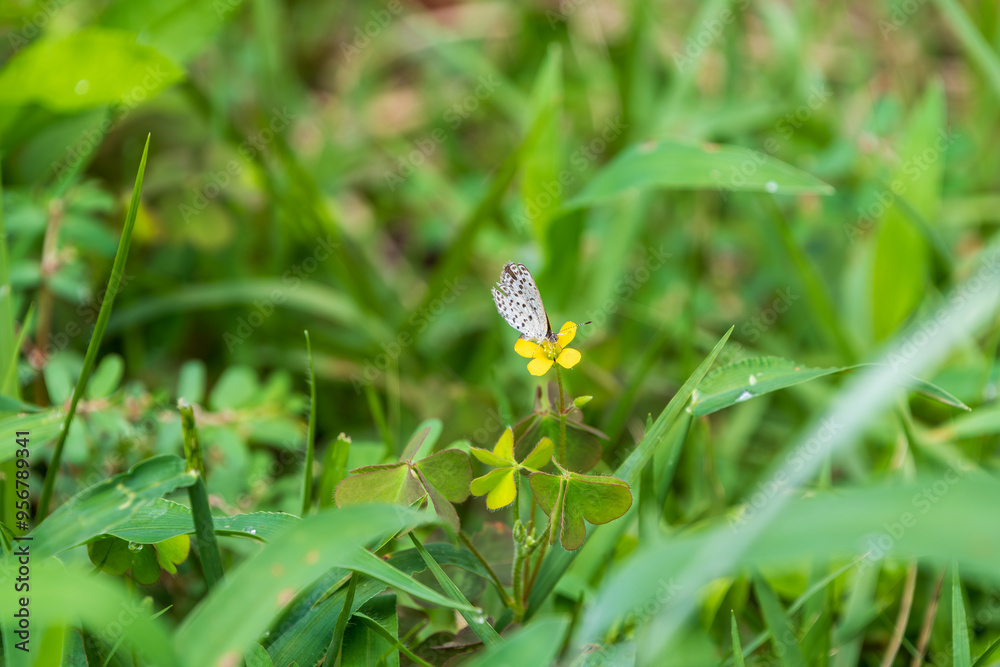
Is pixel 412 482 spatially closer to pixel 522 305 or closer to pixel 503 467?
pixel 503 467

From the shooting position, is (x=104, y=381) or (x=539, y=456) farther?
(x=104, y=381)

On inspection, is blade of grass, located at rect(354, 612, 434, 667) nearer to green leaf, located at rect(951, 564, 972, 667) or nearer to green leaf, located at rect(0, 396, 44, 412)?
green leaf, located at rect(0, 396, 44, 412)

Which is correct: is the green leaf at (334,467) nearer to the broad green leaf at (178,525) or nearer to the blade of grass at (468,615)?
the broad green leaf at (178,525)

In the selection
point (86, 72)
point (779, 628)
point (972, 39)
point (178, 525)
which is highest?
point (972, 39)

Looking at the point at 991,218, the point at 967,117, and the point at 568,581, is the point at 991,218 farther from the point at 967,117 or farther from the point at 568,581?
the point at 568,581

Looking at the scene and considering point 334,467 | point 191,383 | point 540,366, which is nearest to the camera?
point 540,366

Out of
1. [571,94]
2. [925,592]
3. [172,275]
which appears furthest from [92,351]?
[571,94]

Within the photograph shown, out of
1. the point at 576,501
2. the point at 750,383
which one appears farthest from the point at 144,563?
the point at 750,383
